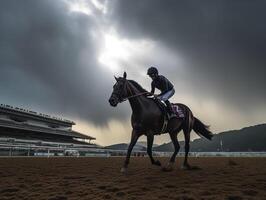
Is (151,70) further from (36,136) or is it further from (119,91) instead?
(36,136)

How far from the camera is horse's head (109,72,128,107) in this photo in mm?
7958

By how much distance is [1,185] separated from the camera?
6.17 meters

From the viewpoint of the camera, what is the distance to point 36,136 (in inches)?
2153

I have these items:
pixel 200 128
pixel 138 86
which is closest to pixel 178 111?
pixel 138 86

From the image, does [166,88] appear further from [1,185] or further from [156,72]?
[1,185]

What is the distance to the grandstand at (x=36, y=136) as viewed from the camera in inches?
1349

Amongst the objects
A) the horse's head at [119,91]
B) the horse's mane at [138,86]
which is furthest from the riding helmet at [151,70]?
the horse's head at [119,91]

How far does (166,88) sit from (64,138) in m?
58.5

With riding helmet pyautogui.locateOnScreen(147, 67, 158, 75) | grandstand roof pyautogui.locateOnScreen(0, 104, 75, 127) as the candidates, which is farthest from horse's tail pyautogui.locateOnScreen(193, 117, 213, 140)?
grandstand roof pyautogui.locateOnScreen(0, 104, 75, 127)

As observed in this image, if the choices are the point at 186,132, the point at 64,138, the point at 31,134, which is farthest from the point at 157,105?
the point at 64,138

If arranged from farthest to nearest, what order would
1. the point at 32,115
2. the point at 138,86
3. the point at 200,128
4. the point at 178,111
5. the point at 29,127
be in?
the point at 32,115
the point at 29,127
the point at 200,128
the point at 178,111
the point at 138,86

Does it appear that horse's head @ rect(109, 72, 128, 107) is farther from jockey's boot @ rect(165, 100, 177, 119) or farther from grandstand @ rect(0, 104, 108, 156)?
grandstand @ rect(0, 104, 108, 156)

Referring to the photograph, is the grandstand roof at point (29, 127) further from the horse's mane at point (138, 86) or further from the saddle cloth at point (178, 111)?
the saddle cloth at point (178, 111)

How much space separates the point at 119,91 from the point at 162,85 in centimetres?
170
